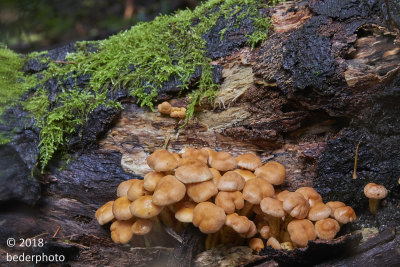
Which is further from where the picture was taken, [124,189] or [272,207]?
[124,189]

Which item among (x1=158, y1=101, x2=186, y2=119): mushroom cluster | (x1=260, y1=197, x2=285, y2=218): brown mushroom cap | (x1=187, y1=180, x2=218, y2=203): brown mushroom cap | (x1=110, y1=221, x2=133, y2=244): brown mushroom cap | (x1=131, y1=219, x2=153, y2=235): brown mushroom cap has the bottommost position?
(x1=110, y1=221, x2=133, y2=244): brown mushroom cap

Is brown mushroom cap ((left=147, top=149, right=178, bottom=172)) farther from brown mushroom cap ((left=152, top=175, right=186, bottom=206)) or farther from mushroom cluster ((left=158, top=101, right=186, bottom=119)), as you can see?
mushroom cluster ((left=158, top=101, right=186, bottom=119))

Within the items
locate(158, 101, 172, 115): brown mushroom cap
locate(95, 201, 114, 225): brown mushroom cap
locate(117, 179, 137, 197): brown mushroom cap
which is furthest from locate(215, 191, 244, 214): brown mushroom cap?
locate(158, 101, 172, 115): brown mushroom cap

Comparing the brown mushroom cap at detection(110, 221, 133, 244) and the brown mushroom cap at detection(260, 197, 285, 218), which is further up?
the brown mushroom cap at detection(260, 197, 285, 218)

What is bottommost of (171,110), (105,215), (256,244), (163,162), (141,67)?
(256,244)

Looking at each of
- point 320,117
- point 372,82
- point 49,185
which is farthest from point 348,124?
point 49,185

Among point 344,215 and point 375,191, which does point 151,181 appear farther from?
point 375,191

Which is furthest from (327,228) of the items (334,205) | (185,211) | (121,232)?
(121,232)

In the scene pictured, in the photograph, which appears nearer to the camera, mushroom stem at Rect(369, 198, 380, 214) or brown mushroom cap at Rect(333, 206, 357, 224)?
brown mushroom cap at Rect(333, 206, 357, 224)
